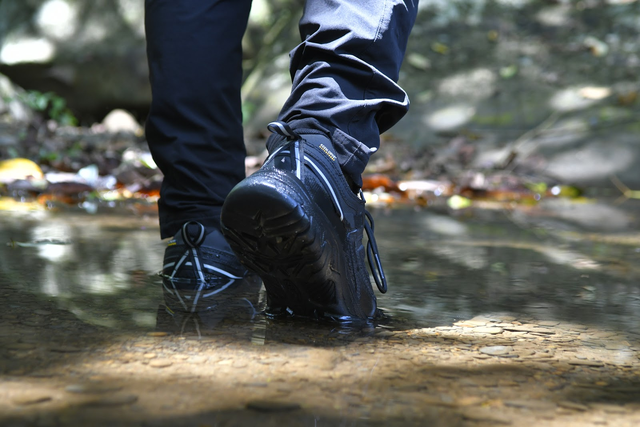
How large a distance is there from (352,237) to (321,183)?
0.12 meters

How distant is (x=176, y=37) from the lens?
1.49 meters

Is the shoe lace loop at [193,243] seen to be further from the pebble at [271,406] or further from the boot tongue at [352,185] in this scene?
the pebble at [271,406]

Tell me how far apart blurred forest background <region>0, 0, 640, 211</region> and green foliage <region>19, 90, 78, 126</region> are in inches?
0.8

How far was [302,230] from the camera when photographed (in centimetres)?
101

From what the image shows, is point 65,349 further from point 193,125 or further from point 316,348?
point 193,125

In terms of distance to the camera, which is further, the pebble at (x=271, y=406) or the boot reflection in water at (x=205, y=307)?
the boot reflection in water at (x=205, y=307)

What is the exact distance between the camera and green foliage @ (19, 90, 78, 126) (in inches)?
251

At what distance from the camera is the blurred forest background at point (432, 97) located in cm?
389

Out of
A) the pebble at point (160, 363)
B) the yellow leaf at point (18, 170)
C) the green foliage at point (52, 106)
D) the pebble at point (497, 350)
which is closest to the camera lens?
the pebble at point (160, 363)

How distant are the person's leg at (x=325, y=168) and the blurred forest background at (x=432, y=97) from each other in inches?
84.3

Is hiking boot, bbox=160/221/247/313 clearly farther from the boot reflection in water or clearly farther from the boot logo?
the boot logo

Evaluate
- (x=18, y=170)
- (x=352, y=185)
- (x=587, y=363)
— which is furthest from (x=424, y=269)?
(x=18, y=170)

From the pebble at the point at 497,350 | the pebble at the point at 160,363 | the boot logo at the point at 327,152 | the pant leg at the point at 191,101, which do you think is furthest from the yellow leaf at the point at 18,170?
the pebble at the point at 497,350

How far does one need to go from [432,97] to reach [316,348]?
15.1 ft
